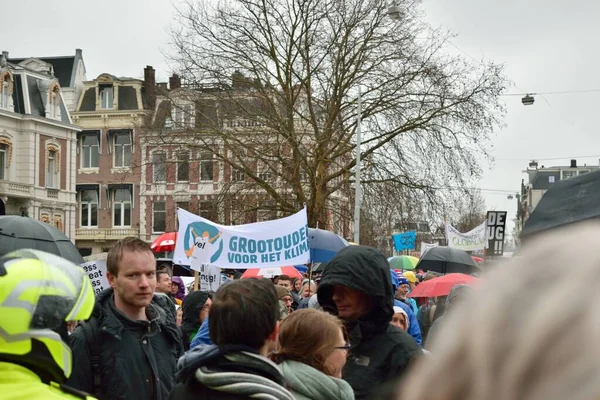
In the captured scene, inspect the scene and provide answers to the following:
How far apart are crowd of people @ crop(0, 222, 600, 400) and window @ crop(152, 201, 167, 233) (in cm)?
5294

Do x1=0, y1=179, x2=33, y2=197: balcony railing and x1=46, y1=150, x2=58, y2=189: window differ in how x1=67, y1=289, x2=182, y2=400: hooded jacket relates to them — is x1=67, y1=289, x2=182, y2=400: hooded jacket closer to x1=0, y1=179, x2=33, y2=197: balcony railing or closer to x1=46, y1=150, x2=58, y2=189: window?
x1=0, y1=179, x2=33, y2=197: balcony railing

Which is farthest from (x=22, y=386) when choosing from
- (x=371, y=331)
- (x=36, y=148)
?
(x=36, y=148)

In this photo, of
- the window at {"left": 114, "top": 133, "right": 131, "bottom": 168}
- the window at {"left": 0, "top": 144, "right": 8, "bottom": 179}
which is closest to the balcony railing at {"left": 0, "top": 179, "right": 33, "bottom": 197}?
the window at {"left": 0, "top": 144, "right": 8, "bottom": 179}

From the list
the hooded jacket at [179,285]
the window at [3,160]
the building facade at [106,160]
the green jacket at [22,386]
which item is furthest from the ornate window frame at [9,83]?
the green jacket at [22,386]

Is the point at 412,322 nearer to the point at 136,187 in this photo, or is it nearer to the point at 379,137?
the point at 379,137

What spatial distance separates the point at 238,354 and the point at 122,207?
2273 inches

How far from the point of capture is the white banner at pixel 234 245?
10.9 metres

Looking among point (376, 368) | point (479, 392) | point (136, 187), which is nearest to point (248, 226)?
point (376, 368)

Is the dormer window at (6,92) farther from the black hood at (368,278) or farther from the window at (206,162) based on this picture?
the black hood at (368,278)

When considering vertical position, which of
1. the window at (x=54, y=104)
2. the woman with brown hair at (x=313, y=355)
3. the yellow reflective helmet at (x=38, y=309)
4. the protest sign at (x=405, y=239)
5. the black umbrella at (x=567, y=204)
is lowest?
the protest sign at (x=405, y=239)

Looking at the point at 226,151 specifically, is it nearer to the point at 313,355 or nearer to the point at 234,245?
the point at 234,245

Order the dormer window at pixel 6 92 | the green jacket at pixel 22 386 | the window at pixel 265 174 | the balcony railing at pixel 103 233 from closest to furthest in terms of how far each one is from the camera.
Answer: the green jacket at pixel 22 386, the window at pixel 265 174, the dormer window at pixel 6 92, the balcony railing at pixel 103 233

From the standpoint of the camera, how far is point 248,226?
11.1 metres

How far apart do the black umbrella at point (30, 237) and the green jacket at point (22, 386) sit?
4.61 metres
